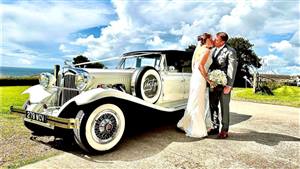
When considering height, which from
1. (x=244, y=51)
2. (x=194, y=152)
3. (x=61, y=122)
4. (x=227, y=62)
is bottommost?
(x=194, y=152)

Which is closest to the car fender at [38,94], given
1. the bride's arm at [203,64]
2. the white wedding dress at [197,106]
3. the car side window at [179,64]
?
the car side window at [179,64]

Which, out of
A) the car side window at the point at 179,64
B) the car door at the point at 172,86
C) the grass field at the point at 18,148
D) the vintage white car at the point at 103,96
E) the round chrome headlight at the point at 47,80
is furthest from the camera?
the car side window at the point at 179,64

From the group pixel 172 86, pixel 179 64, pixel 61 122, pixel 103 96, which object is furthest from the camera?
pixel 179 64

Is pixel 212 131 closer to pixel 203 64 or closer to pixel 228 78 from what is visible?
pixel 228 78

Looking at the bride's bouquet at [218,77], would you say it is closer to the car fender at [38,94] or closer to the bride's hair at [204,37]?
the bride's hair at [204,37]

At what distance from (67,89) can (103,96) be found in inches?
45.1

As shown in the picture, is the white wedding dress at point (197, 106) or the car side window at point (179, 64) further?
the car side window at point (179, 64)

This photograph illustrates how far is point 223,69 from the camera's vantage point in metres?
4.86

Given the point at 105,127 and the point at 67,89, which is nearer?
the point at 105,127

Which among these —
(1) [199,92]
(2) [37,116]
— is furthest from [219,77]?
(2) [37,116]

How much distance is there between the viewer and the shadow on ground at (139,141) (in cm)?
380

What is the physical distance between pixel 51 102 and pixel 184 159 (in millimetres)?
2674

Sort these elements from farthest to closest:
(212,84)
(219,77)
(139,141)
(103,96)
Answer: (212,84)
(219,77)
(139,141)
(103,96)

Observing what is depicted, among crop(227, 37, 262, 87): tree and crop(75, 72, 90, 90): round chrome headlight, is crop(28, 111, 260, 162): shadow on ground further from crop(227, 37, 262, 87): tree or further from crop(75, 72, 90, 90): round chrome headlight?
crop(227, 37, 262, 87): tree
